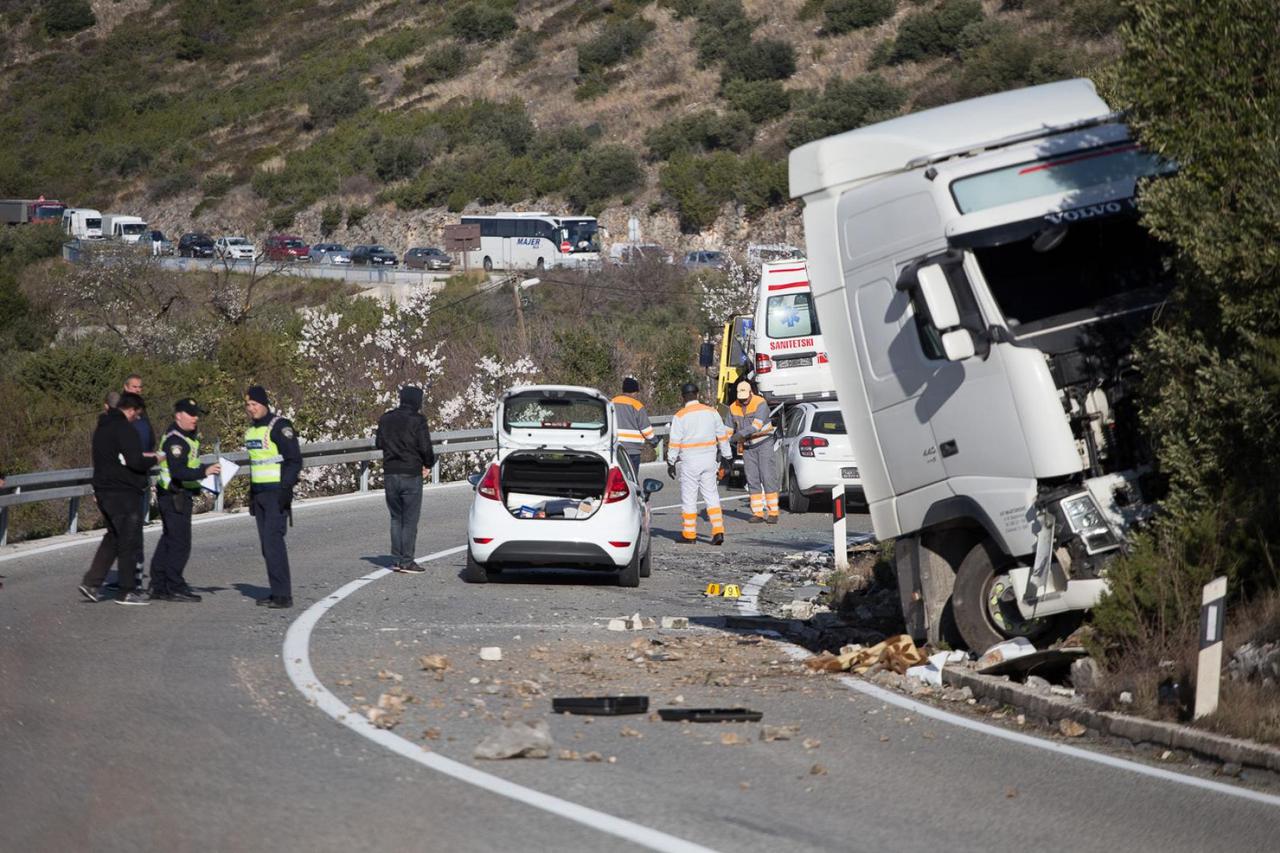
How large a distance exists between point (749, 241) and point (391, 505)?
1967 inches

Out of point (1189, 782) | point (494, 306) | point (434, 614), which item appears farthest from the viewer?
point (494, 306)

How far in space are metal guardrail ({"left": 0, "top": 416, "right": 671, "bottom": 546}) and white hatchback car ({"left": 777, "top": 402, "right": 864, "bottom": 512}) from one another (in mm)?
5389

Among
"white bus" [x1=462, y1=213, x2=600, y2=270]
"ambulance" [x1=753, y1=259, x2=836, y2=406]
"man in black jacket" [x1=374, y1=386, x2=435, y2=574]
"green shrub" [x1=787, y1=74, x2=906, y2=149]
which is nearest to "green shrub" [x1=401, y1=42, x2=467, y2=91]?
"white bus" [x1=462, y1=213, x2=600, y2=270]

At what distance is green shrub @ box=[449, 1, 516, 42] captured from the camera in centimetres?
9756

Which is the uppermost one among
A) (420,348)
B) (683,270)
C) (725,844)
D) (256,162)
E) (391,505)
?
(256,162)

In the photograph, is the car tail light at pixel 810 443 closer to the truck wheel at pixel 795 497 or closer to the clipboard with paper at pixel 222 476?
the truck wheel at pixel 795 497

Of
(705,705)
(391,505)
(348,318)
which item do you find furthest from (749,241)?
(705,705)

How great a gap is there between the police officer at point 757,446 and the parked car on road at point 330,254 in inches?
1923

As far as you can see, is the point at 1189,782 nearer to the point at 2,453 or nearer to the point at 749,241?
the point at 2,453

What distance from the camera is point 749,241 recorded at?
64.7 m

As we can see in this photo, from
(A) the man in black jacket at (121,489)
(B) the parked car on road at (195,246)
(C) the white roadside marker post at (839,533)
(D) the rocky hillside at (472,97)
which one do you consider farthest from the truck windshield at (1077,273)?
(B) the parked car on road at (195,246)

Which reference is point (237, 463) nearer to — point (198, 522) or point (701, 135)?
point (198, 522)

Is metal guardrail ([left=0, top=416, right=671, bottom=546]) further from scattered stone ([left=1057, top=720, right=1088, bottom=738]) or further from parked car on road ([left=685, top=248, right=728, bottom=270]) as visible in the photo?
parked car on road ([left=685, top=248, right=728, bottom=270])

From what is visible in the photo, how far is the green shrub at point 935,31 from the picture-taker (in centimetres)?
7094
